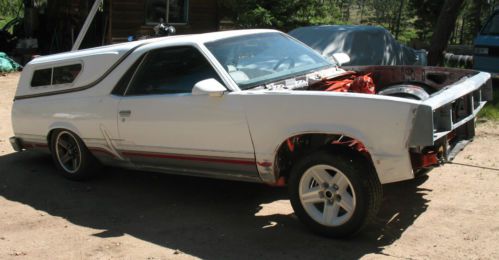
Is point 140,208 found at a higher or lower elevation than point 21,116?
lower

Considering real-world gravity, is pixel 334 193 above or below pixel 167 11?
below

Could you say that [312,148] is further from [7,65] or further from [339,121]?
[7,65]

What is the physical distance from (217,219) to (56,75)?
263 centimetres

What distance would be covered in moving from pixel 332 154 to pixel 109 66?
8.74 ft

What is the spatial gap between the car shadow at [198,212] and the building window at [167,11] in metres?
10.2

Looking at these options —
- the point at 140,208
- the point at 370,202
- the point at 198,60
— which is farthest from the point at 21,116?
the point at 370,202

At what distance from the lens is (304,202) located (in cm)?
450

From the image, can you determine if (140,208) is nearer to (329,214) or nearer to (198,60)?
(198,60)

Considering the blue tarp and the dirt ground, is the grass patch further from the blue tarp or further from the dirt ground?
the blue tarp

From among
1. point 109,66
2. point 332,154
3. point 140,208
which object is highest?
point 109,66

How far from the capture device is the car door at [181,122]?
4.81 metres

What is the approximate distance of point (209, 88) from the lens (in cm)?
470

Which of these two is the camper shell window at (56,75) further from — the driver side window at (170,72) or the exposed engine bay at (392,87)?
the exposed engine bay at (392,87)

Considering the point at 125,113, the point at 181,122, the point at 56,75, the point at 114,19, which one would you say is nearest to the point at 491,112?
the point at 181,122
